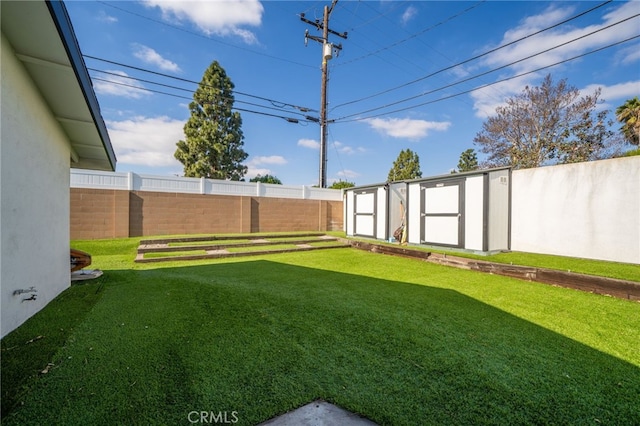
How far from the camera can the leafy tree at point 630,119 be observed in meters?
13.7

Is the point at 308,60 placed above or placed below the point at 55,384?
above

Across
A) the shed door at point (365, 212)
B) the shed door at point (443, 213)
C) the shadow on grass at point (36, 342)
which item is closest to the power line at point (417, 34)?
the shed door at point (443, 213)

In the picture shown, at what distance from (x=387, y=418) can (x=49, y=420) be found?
5.77ft

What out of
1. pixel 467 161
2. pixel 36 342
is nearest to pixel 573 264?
pixel 36 342

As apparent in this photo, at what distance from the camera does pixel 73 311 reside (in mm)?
3033

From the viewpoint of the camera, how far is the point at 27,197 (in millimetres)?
2668

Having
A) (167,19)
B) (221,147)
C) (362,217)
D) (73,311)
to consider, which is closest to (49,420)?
(73,311)

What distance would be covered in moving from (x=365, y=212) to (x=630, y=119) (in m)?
15.5

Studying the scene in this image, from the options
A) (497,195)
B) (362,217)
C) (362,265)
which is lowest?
(362,265)

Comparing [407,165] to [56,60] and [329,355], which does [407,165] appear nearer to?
[329,355]

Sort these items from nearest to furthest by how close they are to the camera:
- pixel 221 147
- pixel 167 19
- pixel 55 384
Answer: pixel 55 384, pixel 167 19, pixel 221 147

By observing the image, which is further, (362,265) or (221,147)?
(221,147)

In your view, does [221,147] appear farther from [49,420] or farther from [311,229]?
[49,420]

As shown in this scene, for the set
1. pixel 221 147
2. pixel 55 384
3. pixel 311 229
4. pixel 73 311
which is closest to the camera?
pixel 55 384
